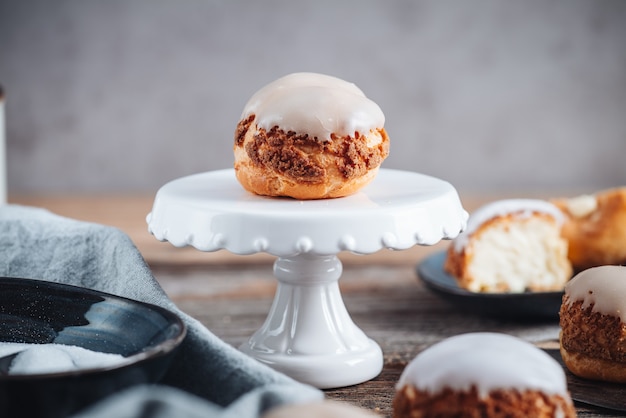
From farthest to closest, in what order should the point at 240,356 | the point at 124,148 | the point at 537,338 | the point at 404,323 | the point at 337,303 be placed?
the point at 124,148, the point at 404,323, the point at 537,338, the point at 337,303, the point at 240,356

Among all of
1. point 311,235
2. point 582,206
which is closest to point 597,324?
point 311,235

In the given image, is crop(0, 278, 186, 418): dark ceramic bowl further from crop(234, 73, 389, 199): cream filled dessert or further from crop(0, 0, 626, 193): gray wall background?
crop(0, 0, 626, 193): gray wall background

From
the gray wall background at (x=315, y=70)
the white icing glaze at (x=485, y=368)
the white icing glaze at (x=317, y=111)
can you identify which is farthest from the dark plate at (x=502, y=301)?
the gray wall background at (x=315, y=70)

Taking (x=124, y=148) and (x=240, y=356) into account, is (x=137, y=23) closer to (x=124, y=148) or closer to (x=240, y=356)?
(x=124, y=148)

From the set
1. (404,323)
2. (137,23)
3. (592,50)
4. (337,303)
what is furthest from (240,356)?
(592,50)

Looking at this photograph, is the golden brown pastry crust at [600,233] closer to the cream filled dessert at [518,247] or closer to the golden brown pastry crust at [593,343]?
the cream filled dessert at [518,247]

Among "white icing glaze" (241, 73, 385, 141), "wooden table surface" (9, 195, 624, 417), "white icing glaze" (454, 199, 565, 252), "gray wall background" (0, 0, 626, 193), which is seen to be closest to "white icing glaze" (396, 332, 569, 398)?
"wooden table surface" (9, 195, 624, 417)

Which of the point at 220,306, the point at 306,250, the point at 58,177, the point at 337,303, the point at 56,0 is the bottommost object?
the point at 58,177
